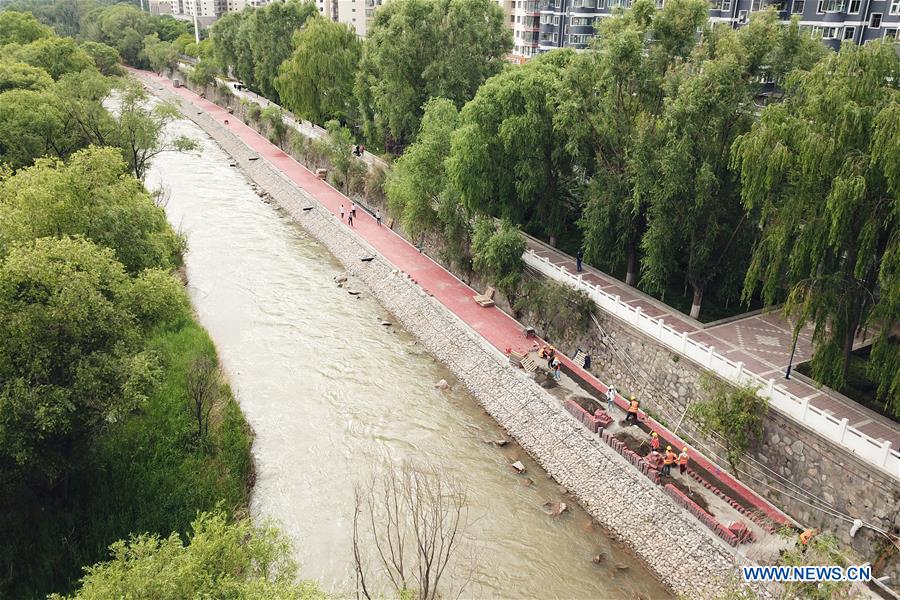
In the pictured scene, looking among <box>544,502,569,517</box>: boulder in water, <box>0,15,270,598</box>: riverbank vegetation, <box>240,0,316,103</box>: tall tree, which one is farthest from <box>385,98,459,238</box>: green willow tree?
<box>240,0,316,103</box>: tall tree

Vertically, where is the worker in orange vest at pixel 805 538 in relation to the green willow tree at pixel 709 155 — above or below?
below

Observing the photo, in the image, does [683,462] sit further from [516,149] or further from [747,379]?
[516,149]

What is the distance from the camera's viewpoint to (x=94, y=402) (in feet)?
57.7

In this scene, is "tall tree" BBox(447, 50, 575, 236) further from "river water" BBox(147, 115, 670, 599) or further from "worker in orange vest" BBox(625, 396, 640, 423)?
"worker in orange vest" BBox(625, 396, 640, 423)

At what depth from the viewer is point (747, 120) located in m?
23.4

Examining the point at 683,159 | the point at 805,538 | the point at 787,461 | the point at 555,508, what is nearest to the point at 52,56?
the point at 683,159

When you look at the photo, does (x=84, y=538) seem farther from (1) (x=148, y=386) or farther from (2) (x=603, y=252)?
(2) (x=603, y=252)

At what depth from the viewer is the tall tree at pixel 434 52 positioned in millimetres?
41344

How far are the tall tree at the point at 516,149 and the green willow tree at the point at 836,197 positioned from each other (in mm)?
11125

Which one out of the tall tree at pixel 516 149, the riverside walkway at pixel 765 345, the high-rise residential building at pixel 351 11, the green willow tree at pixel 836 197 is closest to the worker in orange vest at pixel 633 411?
the riverside walkway at pixel 765 345

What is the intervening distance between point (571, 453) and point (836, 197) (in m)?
11.1

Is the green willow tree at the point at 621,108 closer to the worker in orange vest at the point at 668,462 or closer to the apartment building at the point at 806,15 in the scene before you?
the apartment building at the point at 806,15

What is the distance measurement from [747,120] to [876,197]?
6.44 metres

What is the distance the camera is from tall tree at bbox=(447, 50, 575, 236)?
30312 millimetres
